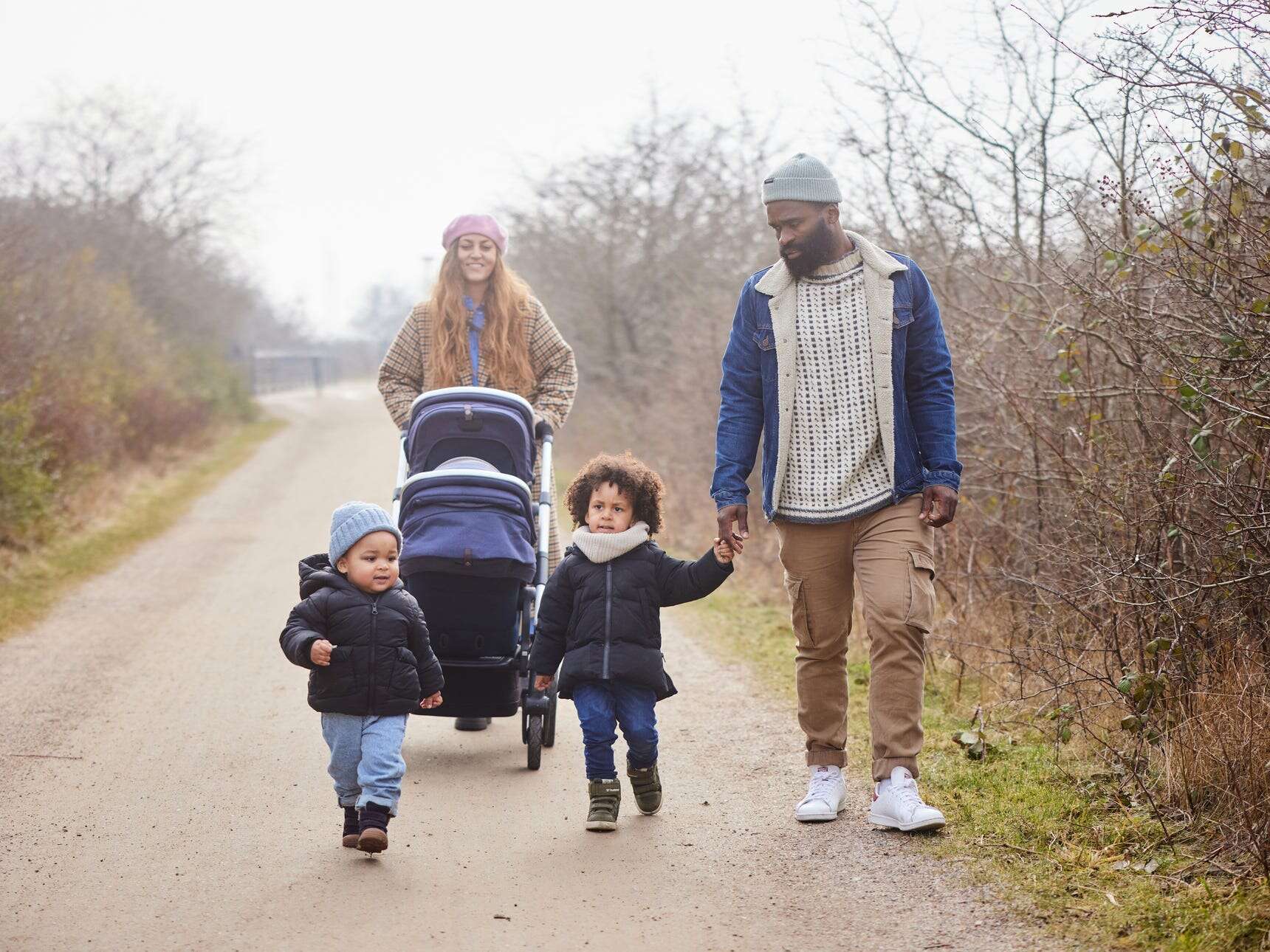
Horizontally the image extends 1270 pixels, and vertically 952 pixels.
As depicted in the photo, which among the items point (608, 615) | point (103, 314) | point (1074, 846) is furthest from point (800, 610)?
point (103, 314)

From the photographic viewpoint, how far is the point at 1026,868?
14.1ft

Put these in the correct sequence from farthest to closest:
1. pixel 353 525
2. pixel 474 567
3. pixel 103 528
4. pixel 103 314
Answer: pixel 103 314
pixel 103 528
pixel 474 567
pixel 353 525

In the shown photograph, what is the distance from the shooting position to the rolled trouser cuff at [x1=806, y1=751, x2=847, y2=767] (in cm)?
507

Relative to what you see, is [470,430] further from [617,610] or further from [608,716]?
[608,716]

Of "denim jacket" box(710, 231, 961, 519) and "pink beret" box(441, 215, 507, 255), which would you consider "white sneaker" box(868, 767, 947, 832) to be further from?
"pink beret" box(441, 215, 507, 255)

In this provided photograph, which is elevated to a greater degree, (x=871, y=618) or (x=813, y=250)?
(x=813, y=250)

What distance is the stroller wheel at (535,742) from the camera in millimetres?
5773

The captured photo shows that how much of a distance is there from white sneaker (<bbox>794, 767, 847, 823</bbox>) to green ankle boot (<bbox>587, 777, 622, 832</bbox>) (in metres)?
0.63

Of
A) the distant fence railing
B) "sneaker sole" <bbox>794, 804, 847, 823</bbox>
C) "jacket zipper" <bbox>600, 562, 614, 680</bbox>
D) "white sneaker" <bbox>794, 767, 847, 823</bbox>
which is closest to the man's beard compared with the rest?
"jacket zipper" <bbox>600, 562, 614, 680</bbox>

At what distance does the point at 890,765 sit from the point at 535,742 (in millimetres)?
1641

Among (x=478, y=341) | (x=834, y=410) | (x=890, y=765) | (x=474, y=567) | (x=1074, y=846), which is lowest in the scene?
(x=1074, y=846)

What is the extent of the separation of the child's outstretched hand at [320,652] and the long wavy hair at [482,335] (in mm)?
2231

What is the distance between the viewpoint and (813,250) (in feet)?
16.0

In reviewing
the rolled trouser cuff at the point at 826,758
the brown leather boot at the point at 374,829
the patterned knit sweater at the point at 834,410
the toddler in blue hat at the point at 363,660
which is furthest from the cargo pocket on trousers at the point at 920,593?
the brown leather boot at the point at 374,829
